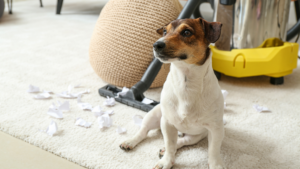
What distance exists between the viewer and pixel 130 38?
1415 mm

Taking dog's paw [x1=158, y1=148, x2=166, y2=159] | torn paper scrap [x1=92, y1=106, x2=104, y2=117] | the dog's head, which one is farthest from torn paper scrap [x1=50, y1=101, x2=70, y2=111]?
the dog's head

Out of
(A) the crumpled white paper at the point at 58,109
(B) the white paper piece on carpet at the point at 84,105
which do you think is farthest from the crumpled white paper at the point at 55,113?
(B) the white paper piece on carpet at the point at 84,105

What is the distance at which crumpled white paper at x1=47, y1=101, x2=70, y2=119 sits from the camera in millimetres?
1258

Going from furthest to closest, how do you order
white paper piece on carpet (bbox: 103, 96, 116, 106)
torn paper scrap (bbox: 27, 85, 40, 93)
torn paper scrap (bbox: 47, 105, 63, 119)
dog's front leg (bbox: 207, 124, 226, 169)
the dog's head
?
torn paper scrap (bbox: 27, 85, 40, 93), white paper piece on carpet (bbox: 103, 96, 116, 106), torn paper scrap (bbox: 47, 105, 63, 119), dog's front leg (bbox: 207, 124, 226, 169), the dog's head

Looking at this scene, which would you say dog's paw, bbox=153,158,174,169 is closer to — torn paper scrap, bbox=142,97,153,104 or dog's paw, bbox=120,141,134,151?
dog's paw, bbox=120,141,134,151

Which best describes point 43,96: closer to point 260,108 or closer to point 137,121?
point 137,121

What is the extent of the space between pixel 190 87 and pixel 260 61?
86 centimetres

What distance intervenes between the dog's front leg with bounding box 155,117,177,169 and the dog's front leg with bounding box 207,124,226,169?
12cm

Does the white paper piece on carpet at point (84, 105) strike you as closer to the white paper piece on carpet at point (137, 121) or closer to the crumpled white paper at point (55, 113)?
the crumpled white paper at point (55, 113)

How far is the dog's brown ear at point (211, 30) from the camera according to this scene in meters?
0.79

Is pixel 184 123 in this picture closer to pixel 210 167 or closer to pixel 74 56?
pixel 210 167

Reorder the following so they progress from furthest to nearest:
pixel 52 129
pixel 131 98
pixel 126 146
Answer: pixel 131 98 < pixel 52 129 < pixel 126 146

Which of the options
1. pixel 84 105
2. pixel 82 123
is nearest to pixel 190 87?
pixel 82 123

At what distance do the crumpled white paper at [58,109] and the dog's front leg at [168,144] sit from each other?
53cm
